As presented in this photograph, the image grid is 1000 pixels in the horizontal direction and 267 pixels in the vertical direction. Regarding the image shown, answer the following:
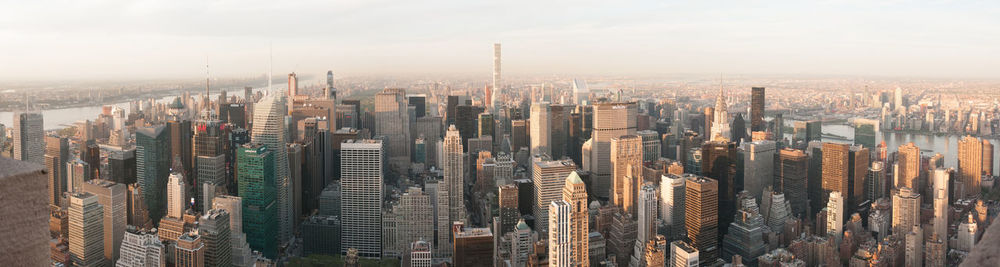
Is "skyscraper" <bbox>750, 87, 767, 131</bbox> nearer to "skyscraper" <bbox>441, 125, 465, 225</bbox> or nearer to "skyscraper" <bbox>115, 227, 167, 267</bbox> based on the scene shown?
"skyscraper" <bbox>441, 125, 465, 225</bbox>

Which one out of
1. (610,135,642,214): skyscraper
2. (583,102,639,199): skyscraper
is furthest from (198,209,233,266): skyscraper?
(583,102,639,199): skyscraper

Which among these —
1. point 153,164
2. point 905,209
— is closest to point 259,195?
point 153,164

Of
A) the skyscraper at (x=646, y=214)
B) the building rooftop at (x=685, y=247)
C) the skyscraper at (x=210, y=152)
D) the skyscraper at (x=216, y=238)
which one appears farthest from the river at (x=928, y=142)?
the skyscraper at (x=210, y=152)

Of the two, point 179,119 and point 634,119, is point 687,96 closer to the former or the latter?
point 634,119

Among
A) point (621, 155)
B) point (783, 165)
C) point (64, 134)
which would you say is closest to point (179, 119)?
point (64, 134)

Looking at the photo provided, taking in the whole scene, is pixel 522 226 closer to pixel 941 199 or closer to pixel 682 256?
pixel 682 256

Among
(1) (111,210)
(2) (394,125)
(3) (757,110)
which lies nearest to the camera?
(1) (111,210)
